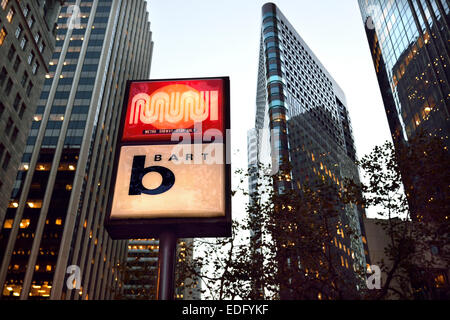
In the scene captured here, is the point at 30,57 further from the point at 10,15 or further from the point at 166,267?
the point at 166,267

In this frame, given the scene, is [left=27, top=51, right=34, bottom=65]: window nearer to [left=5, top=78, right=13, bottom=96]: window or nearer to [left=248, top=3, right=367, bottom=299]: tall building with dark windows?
[left=5, top=78, right=13, bottom=96]: window

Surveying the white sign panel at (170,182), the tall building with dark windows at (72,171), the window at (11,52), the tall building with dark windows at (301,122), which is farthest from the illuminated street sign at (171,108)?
the tall building with dark windows at (301,122)

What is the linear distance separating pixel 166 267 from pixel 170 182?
225 centimetres

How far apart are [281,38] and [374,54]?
88.9 feet

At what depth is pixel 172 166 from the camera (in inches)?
375

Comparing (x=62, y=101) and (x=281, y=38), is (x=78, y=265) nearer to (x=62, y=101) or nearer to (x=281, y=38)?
(x=62, y=101)

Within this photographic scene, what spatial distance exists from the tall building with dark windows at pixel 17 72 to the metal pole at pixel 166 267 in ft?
130

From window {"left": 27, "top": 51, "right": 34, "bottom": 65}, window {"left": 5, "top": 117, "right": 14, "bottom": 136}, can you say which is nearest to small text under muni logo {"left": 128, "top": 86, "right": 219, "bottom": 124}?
window {"left": 5, "top": 117, "right": 14, "bottom": 136}

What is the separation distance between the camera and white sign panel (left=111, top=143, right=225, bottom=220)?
29.0ft

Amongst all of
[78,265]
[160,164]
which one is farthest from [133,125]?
[78,265]

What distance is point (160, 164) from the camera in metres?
9.49

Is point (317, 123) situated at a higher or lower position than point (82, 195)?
higher

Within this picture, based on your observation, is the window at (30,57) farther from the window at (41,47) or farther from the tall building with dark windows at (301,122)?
the tall building with dark windows at (301,122)

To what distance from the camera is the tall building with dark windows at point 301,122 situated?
8688cm
